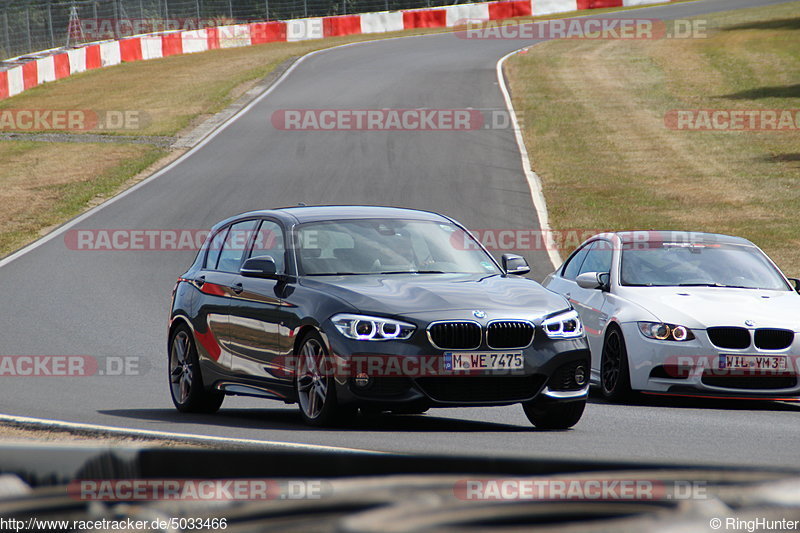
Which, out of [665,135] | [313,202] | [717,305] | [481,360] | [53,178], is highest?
[481,360]

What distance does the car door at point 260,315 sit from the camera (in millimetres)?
9281

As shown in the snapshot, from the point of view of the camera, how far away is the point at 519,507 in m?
2.62

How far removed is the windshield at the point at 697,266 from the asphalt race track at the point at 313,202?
1238mm

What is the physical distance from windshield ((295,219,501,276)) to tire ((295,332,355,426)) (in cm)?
83

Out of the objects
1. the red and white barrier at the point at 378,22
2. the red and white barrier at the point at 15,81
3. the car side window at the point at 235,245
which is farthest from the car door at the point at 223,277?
the red and white barrier at the point at 378,22

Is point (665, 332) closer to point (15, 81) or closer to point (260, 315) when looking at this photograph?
point (260, 315)

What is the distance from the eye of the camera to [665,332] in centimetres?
1072

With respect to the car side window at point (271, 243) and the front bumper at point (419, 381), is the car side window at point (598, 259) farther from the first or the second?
the front bumper at point (419, 381)

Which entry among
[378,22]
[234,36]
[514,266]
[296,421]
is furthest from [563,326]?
[378,22]

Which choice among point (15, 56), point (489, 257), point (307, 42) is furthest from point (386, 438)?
point (307, 42)

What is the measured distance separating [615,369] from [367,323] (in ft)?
11.6

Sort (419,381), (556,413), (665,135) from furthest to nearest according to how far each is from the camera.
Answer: (665,135) → (556,413) → (419,381)

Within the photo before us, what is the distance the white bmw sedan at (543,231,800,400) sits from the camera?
10539 millimetres

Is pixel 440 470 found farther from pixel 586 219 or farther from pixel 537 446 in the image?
pixel 586 219
